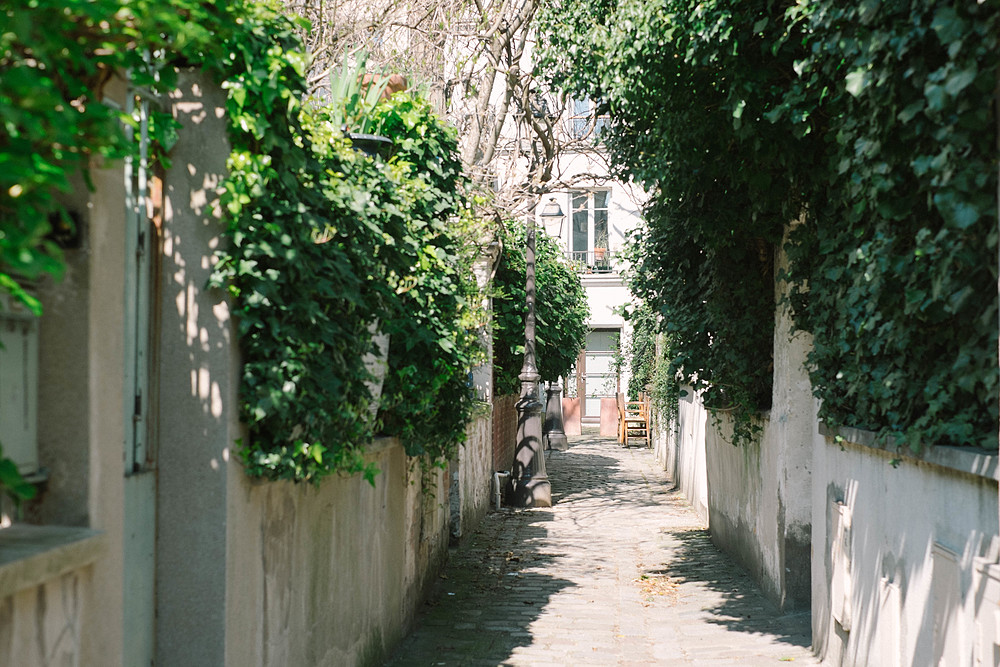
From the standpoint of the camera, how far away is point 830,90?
18.7 feet

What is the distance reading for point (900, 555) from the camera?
16.4 feet

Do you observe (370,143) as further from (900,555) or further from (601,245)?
(601,245)

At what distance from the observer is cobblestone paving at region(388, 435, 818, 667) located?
7.32 metres

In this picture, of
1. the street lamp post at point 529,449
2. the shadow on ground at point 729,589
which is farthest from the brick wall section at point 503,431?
the shadow on ground at point 729,589

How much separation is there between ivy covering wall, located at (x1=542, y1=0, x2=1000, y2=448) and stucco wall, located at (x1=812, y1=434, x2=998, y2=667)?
25cm

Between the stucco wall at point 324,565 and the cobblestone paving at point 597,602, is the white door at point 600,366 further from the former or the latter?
the stucco wall at point 324,565

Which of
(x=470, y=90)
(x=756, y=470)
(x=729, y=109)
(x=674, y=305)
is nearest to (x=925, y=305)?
(x=729, y=109)

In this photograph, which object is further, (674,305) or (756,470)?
(674,305)

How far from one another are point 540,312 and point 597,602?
421 inches

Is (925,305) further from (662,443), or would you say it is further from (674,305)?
(662,443)

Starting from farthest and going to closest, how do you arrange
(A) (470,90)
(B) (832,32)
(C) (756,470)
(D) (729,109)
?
1. (A) (470,90)
2. (C) (756,470)
3. (D) (729,109)
4. (B) (832,32)

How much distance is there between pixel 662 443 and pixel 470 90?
44.0ft

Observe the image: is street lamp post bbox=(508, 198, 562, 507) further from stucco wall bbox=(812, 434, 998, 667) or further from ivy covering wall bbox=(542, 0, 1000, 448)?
stucco wall bbox=(812, 434, 998, 667)

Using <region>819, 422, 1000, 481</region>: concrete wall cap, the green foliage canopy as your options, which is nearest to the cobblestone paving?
<region>819, 422, 1000, 481</region>: concrete wall cap
